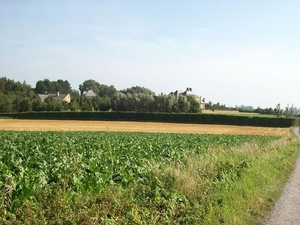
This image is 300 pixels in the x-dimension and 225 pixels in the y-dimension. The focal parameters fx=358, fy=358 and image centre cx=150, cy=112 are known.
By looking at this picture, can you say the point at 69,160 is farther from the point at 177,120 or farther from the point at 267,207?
the point at 177,120

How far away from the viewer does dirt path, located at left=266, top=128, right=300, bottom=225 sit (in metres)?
8.42

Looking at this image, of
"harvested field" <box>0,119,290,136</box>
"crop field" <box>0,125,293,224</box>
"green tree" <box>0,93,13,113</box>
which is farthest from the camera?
"green tree" <box>0,93,13,113</box>

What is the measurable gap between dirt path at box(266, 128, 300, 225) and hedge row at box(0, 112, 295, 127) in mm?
62231

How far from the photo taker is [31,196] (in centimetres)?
653

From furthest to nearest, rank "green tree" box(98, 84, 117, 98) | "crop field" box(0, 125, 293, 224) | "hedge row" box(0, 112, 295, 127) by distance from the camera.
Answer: "green tree" box(98, 84, 117, 98), "hedge row" box(0, 112, 295, 127), "crop field" box(0, 125, 293, 224)

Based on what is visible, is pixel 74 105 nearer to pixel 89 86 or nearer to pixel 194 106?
pixel 194 106

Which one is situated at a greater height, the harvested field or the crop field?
the crop field

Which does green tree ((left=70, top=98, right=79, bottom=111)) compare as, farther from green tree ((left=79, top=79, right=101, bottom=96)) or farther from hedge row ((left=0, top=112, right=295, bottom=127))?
green tree ((left=79, top=79, right=101, bottom=96))

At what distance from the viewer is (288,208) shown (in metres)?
9.70

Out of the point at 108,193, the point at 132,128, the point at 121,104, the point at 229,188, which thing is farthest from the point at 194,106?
the point at 108,193

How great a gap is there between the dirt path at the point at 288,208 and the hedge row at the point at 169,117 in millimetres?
62231

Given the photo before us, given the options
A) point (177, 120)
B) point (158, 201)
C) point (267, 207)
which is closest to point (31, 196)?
point (158, 201)

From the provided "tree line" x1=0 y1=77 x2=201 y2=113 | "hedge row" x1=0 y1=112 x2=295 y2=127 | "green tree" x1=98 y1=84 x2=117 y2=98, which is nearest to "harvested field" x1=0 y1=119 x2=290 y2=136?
"hedge row" x1=0 y1=112 x2=295 y2=127

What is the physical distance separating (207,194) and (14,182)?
15.0 ft
